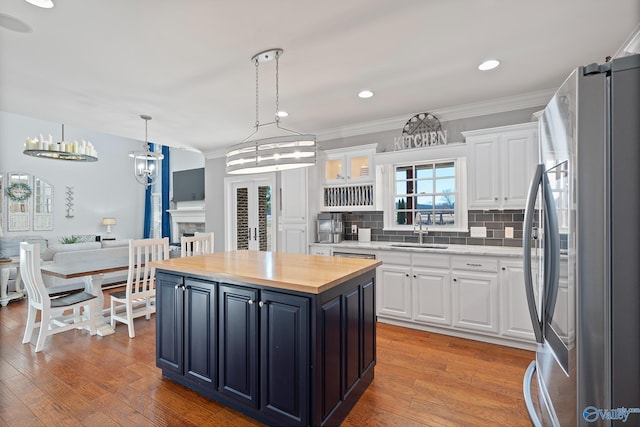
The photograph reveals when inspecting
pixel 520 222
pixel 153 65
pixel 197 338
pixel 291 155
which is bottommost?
pixel 197 338

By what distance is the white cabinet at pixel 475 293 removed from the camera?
10.3ft

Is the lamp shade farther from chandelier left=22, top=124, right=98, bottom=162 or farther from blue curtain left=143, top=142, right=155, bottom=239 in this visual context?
chandelier left=22, top=124, right=98, bottom=162

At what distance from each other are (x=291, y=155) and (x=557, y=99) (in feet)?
5.24

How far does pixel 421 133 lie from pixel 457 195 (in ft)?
3.06

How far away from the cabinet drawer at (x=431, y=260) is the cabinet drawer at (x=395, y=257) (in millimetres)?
89

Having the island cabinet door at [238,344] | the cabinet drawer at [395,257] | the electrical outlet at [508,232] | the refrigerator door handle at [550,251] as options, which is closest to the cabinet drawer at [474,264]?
the cabinet drawer at [395,257]

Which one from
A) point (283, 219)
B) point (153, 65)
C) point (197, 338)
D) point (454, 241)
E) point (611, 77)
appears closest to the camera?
point (611, 77)

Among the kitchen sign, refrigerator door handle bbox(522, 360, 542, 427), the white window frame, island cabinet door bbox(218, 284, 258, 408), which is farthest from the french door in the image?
refrigerator door handle bbox(522, 360, 542, 427)

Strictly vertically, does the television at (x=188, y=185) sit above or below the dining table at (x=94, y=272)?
above

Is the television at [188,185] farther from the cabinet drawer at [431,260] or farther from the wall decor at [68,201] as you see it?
the cabinet drawer at [431,260]

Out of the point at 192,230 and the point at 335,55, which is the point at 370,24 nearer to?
the point at 335,55

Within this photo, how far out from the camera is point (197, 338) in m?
2.26

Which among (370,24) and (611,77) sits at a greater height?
(370,24)

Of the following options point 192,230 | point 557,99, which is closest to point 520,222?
point 557,99
